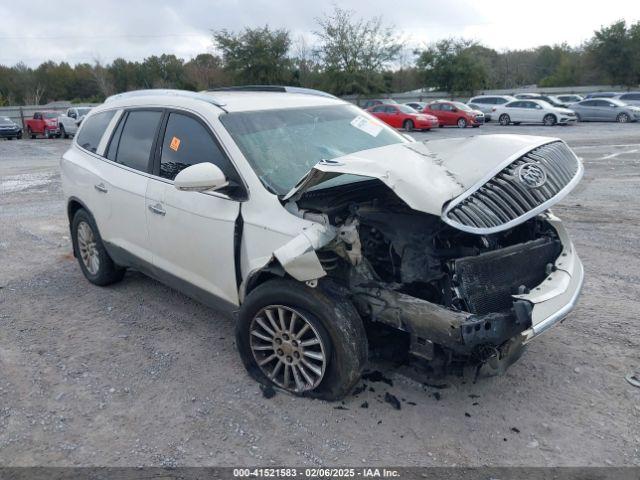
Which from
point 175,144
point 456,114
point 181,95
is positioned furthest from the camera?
point 456,114

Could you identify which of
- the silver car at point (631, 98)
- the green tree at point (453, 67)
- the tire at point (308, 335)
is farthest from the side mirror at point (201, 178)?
the green tree at point (453, 67)

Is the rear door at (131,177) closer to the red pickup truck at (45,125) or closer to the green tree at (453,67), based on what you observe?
the red pickup truck at (45,125)

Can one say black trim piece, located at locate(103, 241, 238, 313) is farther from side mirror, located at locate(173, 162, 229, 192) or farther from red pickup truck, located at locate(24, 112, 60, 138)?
red pickup truck, located at locate(24, 112, 60, 138)

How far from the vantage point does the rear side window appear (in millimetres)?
5262

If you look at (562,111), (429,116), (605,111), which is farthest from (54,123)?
(605,111)

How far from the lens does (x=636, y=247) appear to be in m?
6.37

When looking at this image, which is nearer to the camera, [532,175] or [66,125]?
[532,175]

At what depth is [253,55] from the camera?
4706cm

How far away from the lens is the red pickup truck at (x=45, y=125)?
3088 centimetres

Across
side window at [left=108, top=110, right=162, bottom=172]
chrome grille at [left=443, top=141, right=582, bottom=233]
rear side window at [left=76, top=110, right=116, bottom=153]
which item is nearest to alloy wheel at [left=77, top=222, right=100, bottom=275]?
rear side window at [left=76, top=110, right=116, bottom=153]

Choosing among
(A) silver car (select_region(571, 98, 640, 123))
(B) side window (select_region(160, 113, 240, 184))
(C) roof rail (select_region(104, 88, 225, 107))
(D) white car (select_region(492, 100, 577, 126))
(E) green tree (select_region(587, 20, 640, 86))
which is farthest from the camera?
(E) green tree (select_region(587, 20, 640, 86))

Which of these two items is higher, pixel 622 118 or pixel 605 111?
pixel 605 111

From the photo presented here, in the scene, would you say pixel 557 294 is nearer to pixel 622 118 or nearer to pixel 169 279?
pixel 169 279

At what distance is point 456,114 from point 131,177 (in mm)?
27146
